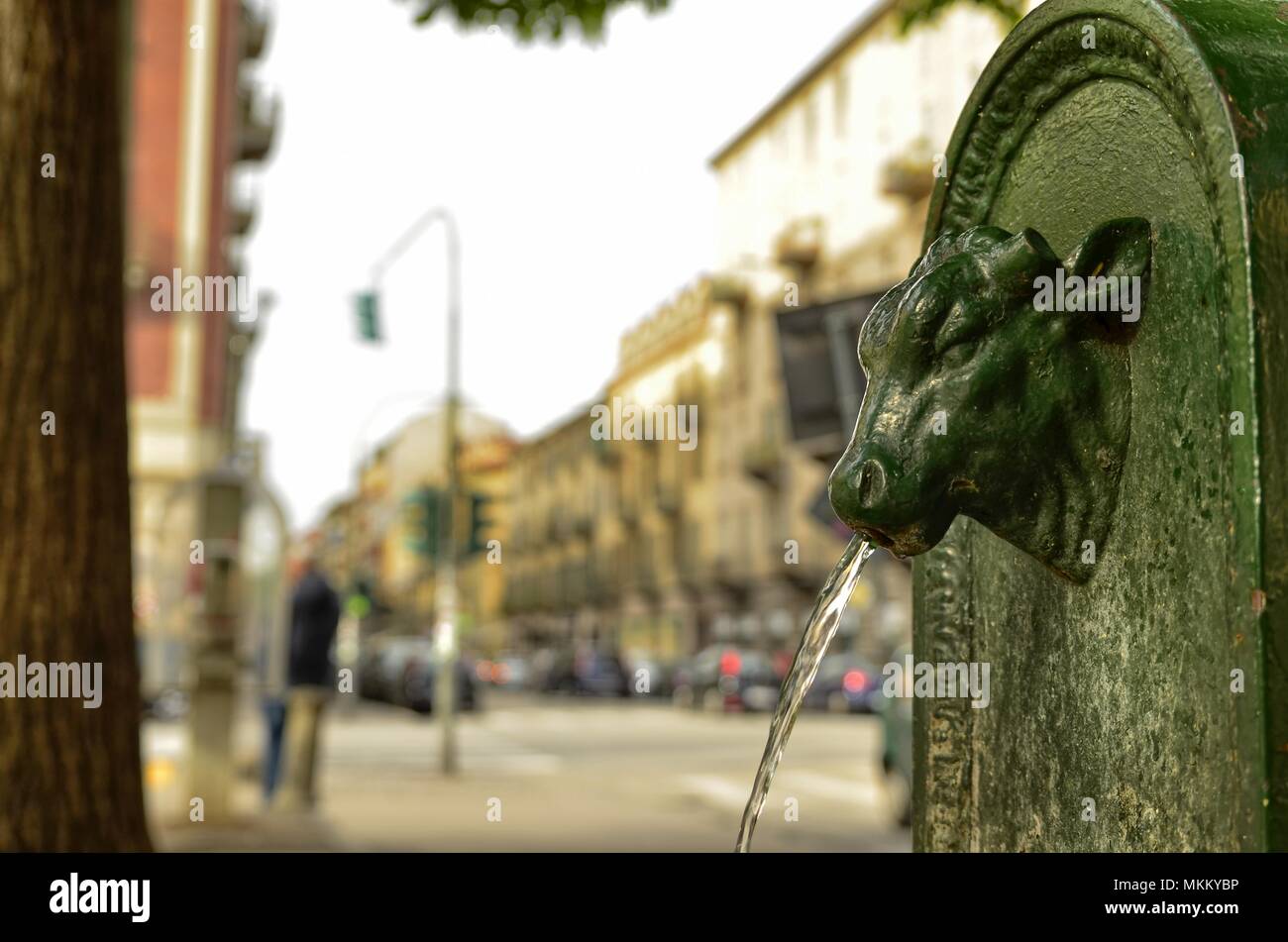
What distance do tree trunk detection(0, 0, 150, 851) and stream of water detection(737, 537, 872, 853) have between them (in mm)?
2536

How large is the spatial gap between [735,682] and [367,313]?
1154 cm

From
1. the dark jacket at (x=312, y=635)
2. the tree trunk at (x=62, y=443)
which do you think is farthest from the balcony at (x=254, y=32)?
the tree trunk at (x=62, y=443)

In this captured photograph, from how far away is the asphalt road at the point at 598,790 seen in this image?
1066 centimetres

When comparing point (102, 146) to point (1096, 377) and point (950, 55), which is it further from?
point (950, 55)

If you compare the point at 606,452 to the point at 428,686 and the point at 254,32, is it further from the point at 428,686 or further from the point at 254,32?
the point at 428,686

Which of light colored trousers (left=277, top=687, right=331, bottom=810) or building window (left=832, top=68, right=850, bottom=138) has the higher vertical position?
building window (left=832, top=68, right=850, bottom=138)

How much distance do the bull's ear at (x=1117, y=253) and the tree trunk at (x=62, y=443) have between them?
325 centimetres

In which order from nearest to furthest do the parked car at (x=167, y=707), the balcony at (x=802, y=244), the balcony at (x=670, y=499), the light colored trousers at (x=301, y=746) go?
the light colored trousers at (x=301, y=746)
the parked car at (x=167, y=707)
the balcony at (x=802, y=244)
the balcony at (x=670, y=499)

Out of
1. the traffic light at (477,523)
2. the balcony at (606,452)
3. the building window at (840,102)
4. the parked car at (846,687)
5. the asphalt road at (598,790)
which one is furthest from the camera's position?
the balcony at (606,452)

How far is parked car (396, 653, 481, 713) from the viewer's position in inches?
1262

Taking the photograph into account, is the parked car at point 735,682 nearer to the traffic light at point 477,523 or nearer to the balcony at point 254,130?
the traffic light at point 477,523

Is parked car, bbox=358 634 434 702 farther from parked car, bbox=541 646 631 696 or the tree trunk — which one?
the tree trunk

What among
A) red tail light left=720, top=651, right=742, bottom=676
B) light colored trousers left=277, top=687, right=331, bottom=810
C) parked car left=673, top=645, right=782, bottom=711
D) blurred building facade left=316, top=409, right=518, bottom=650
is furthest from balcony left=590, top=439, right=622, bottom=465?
light colored trousers left=277, top=687, right=331, bottom=810
